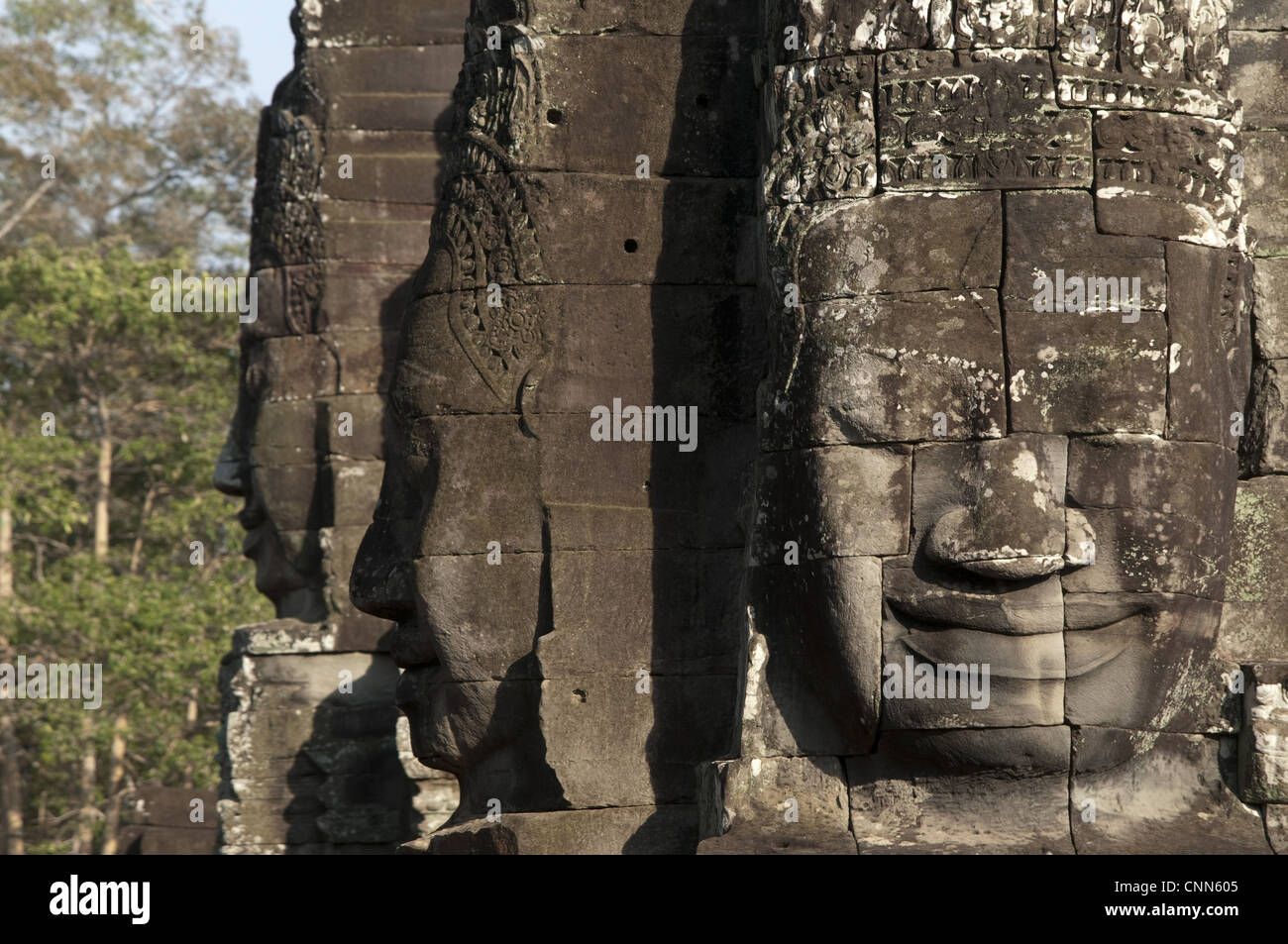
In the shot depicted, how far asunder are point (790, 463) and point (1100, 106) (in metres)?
1.45

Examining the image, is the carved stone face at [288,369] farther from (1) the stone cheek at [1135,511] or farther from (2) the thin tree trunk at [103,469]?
(2) the thin tree trunk at [103,469]

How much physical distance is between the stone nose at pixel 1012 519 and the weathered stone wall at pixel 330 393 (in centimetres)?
660

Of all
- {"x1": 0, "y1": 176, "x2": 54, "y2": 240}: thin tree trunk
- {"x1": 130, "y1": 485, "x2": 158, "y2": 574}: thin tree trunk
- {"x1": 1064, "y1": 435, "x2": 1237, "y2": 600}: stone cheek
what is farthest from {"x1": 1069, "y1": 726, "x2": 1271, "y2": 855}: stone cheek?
{"x1": 0, "y1": 176, "x2": 54, "y2": 240}: thin tree trunk

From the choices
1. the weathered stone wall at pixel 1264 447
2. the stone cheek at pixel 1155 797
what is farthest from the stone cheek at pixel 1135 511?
the weathered stone wall at pixel 1264 447

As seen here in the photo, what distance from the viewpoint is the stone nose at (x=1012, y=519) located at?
6.55 metres

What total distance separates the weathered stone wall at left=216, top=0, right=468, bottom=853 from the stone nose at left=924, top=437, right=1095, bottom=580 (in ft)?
21.7

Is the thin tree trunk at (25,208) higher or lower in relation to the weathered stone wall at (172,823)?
higher

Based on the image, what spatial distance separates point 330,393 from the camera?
12969 mm

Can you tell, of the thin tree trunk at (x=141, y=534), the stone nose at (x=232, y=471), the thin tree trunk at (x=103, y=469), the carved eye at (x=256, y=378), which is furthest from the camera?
the thin tree trunk at (x=141, y=534)

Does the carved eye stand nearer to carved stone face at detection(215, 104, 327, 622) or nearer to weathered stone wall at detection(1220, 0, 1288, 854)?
carved stone face at detection(215, 104, 327, 622)

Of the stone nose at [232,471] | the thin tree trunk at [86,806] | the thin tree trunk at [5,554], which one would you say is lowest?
the thin tree trunk at [86,806]

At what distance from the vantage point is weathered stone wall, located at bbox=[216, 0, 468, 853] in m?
12.8

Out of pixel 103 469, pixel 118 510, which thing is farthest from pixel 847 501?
pixel 118 510
